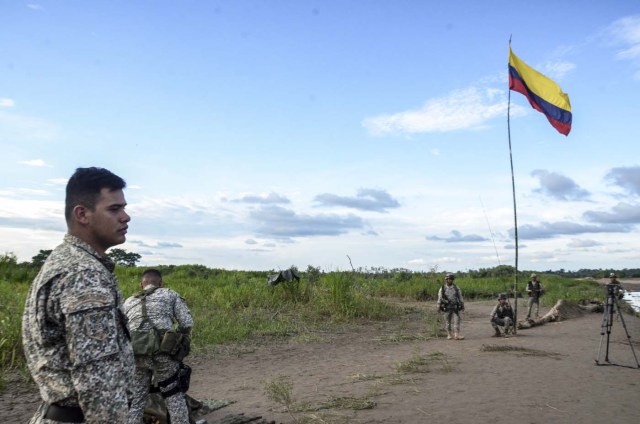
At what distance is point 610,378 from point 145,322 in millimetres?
8198

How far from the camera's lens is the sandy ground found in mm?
6887

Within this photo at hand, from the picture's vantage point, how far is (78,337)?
6.66 feet

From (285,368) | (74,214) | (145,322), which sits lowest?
(285,368)

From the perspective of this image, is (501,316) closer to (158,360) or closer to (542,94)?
(542,94)

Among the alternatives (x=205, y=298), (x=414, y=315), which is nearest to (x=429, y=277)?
(x=414, y=315)

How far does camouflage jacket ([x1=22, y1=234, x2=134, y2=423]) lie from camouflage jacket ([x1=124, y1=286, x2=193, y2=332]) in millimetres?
2947

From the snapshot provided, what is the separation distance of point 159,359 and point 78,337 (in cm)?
310

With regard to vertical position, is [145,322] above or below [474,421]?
above

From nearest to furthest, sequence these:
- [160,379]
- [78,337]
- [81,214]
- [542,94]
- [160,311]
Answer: [78,337] → [81,214] → [160,379] → [160,311] → [542,94]

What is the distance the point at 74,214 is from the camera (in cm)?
234

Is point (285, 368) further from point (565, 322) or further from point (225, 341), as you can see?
point (565, 322)

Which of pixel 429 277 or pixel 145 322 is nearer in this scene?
pixel 145 322

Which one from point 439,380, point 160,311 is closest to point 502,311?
point 439,380

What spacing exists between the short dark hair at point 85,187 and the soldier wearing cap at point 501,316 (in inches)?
539
